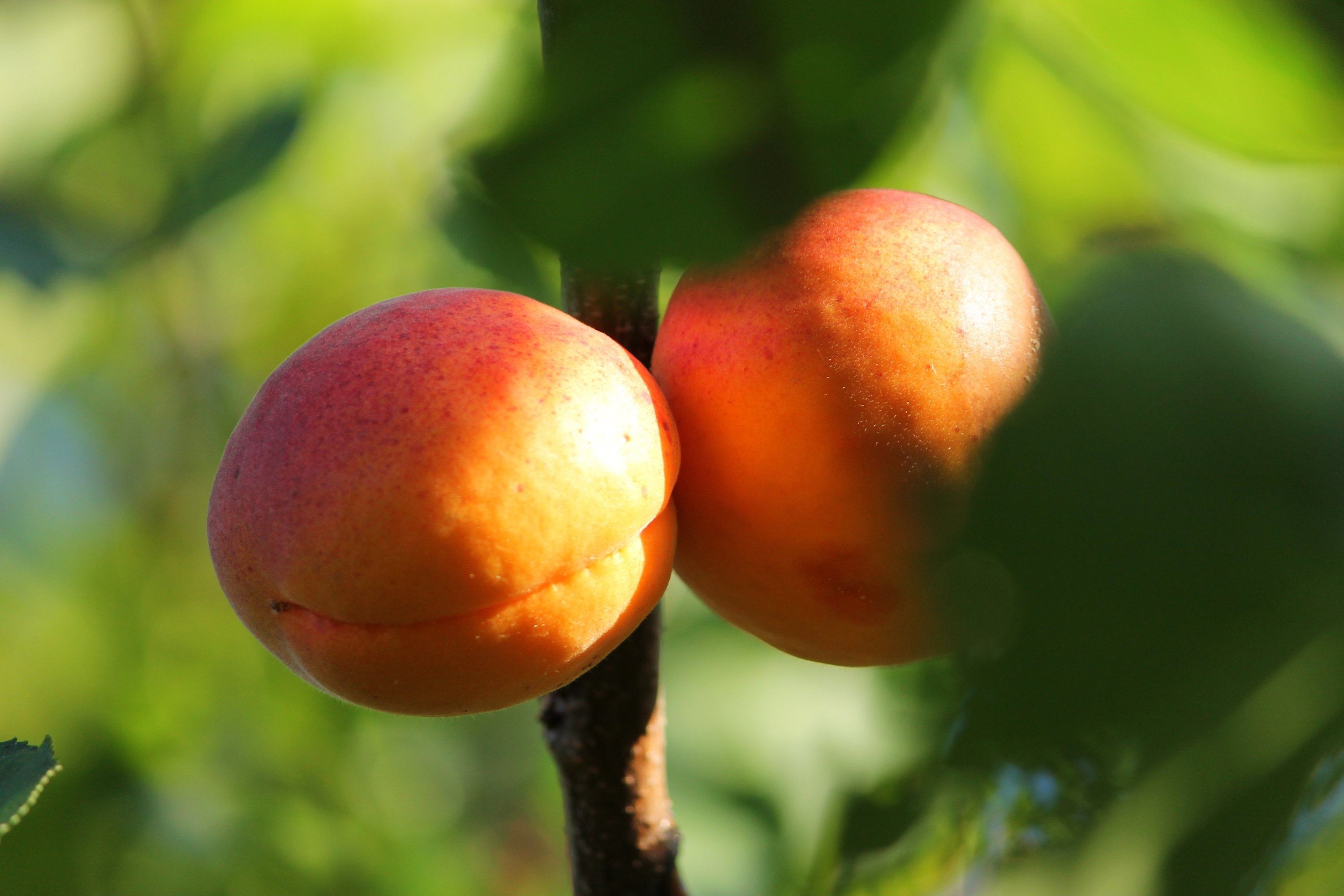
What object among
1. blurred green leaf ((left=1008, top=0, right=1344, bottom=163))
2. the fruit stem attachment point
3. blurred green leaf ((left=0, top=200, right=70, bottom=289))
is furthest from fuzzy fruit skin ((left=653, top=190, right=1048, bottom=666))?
blurred green leaf ((left=0, top=200, right=70, bottom=289))

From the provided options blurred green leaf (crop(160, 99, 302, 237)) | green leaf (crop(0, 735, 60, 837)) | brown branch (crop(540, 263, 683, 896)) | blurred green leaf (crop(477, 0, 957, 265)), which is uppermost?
blurred green leaf (crop(477, 0, 957, 265))

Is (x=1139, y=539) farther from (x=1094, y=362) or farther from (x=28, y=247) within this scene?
(x=28, y=247)

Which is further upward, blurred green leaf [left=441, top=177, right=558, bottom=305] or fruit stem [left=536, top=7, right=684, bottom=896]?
blurred green leaf [left=441, top=177, right=558, bottom=305]

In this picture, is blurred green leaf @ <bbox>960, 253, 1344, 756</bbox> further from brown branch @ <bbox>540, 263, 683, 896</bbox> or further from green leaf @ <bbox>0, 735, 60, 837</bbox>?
brown branch @ <bbox>540, 263, 683, 896</bbox>

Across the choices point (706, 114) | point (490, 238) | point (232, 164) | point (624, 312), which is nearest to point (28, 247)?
point (232, 164)

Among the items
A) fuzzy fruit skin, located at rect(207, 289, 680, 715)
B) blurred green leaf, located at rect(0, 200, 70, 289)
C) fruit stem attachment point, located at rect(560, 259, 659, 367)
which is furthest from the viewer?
blurred green leaf, located at rect(0, 200, 70, 289)

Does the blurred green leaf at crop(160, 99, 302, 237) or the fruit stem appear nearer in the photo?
the fruit stem

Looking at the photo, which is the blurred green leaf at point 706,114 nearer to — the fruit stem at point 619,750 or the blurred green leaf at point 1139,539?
the blurred green leaf at point 1139,539
